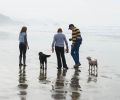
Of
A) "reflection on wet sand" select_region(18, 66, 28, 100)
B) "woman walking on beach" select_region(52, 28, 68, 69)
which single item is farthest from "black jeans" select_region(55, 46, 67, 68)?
"reflection on wet sand" select_region(18, 66, 28, 100)

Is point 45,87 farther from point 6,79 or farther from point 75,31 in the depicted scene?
point 75,31

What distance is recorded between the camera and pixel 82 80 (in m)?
15.8

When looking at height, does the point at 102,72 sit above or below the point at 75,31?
below

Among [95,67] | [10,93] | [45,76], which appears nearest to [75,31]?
[95,67]

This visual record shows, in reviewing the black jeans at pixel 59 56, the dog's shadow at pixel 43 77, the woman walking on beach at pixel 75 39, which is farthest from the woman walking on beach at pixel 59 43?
the dog's shadow at pixel 43 77

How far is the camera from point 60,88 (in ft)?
45.3

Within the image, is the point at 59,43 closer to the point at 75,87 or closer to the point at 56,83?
the point at 56,83

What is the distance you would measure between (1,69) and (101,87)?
5596 millimetres

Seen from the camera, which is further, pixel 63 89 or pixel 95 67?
pixel 95 67

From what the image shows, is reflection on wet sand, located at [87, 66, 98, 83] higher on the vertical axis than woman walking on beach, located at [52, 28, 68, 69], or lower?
lower

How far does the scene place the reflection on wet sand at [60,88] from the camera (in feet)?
40.8

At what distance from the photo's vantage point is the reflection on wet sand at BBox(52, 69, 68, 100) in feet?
40.8

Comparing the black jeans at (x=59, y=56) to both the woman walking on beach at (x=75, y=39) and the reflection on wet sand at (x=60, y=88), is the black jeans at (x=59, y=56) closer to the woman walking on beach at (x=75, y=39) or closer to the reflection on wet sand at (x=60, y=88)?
the woman walking on beach at (x=75, y=39)

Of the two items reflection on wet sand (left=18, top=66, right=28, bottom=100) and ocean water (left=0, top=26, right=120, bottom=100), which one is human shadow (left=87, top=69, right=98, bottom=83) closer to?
ocean water (left=0, top=26, right=120, bottom=100)
